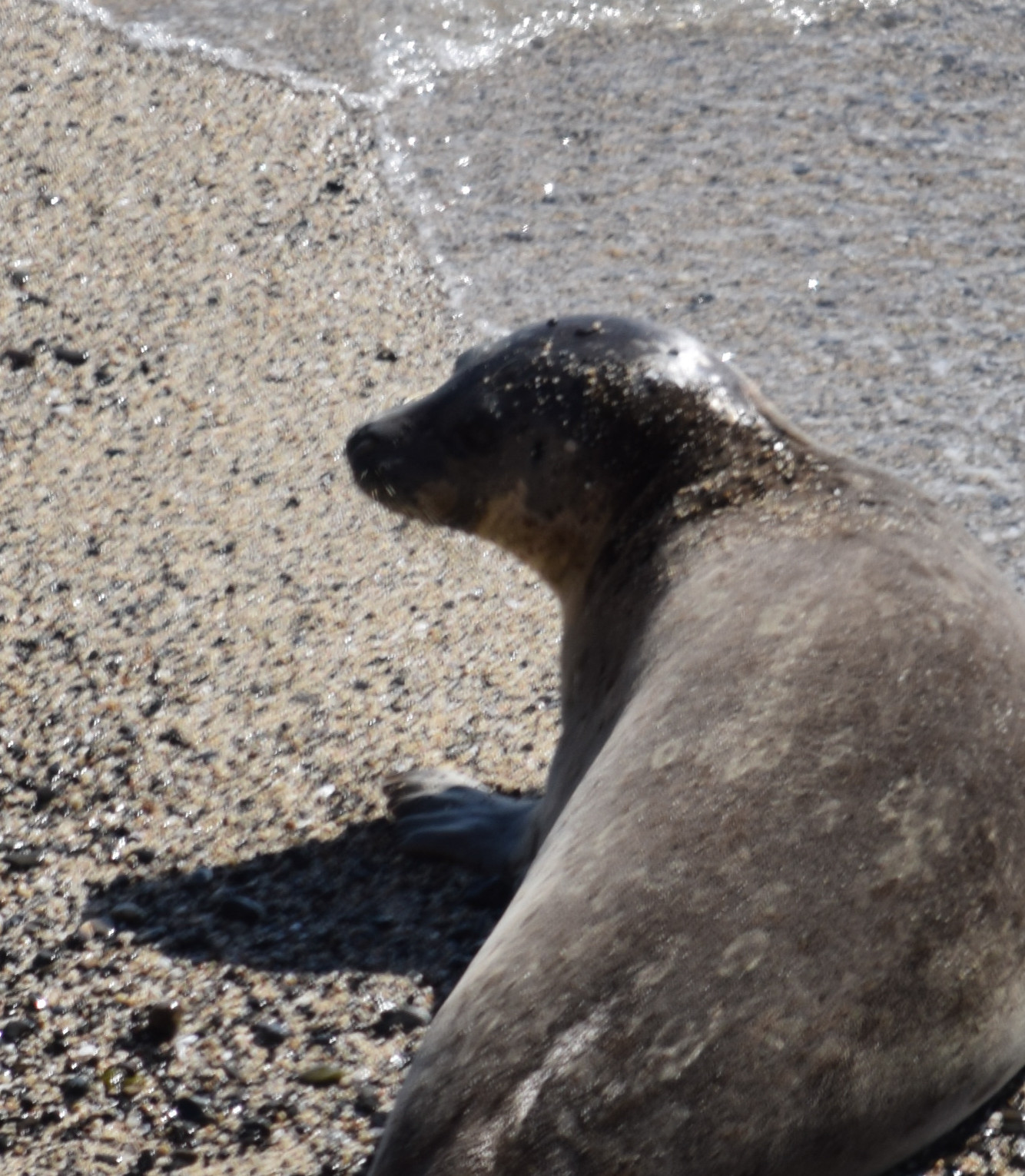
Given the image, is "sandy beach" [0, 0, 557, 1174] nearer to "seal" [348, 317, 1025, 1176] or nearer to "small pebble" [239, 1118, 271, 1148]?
"small pebble" [239, 1118, 271, 1148]

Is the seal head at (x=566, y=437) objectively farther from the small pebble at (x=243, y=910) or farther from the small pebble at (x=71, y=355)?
the small pebble at (x=71, y=355)

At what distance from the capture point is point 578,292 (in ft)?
19.3

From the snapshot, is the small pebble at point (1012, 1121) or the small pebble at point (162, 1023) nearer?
the small pebble at point (1012, 1121)

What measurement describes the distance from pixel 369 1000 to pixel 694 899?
95 centimetres

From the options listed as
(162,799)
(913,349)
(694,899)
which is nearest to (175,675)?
(162,799)

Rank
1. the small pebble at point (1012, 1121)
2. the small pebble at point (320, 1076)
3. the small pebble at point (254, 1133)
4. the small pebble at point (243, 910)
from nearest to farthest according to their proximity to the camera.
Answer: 1. the small pebble at point (1012, 1121)
2. the small pebble at point (254, 1133)
3. the small pebble at point (320, 1076)
4. the small pebble at point (243, 910)

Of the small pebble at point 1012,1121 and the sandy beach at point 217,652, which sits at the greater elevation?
the small pebble at point 1012,1121

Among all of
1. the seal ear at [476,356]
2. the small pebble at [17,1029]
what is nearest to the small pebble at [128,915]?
the small pebble at [17,1029]

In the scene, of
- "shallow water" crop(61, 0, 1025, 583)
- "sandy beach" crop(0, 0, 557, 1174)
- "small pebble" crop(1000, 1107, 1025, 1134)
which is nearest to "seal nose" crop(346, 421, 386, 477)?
"sandy beach" crop(0, 0, 557, 1174)

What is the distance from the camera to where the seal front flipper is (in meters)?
3.60

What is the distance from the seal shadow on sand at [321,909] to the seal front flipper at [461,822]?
41mm

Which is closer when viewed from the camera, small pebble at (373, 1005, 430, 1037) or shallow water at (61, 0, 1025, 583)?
small pebble at (373, 1005, 430, 1037)

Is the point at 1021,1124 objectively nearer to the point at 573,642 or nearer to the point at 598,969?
the point at 598,969

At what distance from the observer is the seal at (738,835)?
2.33 meters
